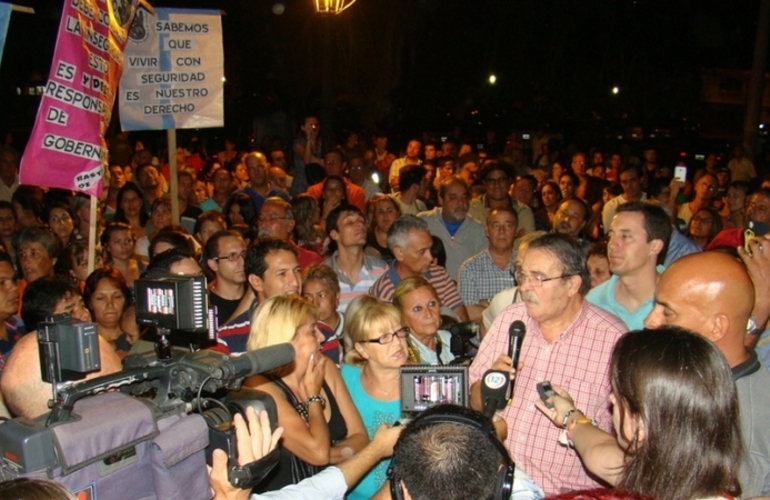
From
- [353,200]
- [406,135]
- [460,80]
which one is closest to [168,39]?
[353,200]

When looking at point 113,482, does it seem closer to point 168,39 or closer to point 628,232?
point 628,232

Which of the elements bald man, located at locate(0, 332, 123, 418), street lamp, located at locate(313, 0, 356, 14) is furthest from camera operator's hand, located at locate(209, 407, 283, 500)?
street lamp, located at locate(313, 0, 356, 14)

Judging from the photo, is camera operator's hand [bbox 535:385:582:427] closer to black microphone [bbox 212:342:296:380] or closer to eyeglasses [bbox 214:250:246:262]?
black microphone [bbox 212:342:296:380]

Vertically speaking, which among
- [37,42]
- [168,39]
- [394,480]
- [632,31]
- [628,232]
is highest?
[632,31]

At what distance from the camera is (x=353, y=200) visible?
9.32 metres

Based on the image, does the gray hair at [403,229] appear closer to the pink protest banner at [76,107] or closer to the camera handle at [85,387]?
the pink protest banner at [76,107]

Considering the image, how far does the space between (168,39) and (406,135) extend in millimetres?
16764

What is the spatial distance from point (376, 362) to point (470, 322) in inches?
47.6

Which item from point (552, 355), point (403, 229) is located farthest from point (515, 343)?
point (403, 229)

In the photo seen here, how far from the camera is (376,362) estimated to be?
3.90 metres

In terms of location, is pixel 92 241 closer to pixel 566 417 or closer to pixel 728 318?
pixel 566 417

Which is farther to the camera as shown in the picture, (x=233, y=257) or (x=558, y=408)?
(x=233, y=257)

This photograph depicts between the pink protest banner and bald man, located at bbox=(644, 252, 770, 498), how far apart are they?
4.29 metres

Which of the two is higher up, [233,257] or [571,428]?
[233,257]
